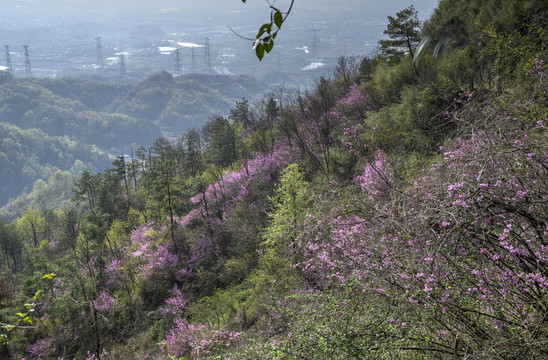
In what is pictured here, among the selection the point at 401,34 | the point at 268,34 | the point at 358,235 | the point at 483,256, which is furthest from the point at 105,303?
the point at 401,34

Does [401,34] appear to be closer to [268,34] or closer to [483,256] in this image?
[483,256]

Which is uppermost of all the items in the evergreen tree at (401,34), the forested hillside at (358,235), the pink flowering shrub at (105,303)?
the evergreen tree at (401,34)

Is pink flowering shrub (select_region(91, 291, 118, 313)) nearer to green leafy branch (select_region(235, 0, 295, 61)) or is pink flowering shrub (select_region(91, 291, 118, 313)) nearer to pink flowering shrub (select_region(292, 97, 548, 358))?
pink flowering shrub (select_region(292, 97, 548, 358))

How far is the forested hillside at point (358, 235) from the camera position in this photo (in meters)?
4.06

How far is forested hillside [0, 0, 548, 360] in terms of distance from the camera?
4.06m

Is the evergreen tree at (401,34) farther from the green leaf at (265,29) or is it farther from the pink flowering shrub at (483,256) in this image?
the green leaf at (265,29)

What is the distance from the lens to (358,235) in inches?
257

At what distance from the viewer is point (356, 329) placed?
16.5 feet

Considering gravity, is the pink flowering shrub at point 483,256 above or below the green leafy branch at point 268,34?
below

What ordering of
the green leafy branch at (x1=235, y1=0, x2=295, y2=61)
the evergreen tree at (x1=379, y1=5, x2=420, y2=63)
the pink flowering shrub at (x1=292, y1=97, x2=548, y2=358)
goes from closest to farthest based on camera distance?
1. the green leafy branch at (x1=235, y1=0, x2=295, y2=61)
2. the pink flowering shrub at (x1=292, y1=97, x2=548, y2=358)
3. the evergreen tree at (x1=379, y1=5, x2=420, y2=63)

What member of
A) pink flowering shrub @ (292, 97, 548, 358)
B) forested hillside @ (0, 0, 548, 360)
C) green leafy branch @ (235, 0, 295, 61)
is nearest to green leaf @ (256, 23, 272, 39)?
green leafy branch @ (235, 0, 295, 61)

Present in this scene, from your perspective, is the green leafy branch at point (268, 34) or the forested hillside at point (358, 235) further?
the forested hillside at point (358, 235)

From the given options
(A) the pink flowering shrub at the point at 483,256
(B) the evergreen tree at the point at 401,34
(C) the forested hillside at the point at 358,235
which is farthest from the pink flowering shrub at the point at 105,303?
(B) the evergreen tree at the point at 401,34

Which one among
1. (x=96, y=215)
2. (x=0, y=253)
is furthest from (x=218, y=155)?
(x=0, y=253)
